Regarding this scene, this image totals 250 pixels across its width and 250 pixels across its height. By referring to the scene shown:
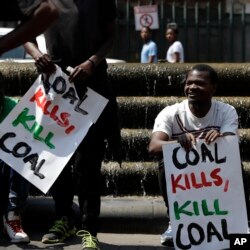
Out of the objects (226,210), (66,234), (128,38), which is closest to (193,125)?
(226,210)

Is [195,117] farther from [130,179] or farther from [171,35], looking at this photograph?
[171,35]

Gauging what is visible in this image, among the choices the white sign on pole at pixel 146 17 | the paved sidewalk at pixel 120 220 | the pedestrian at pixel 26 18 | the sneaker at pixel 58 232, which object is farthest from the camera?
the white sign on pole at pixel 146 17

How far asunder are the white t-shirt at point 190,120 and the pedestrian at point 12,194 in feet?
3.35

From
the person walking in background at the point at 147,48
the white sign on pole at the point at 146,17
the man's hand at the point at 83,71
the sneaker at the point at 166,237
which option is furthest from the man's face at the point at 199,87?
the white sign on pole at the point at 146,17

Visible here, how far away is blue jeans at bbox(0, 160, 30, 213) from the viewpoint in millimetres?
6102

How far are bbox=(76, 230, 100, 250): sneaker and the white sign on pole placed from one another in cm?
988

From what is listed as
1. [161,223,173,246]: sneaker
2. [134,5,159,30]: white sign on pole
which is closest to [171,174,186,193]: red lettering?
[161,223,173,246]: sneaker

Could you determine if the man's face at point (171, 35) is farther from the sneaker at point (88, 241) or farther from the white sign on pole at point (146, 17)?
the sneaker at point (88, 241)

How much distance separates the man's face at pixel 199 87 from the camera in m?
5.68

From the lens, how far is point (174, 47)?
14.5 metres

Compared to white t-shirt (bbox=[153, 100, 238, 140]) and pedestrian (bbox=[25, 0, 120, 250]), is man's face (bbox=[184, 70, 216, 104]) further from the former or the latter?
pedestrian (bbox=[25, 0, 120, 250])

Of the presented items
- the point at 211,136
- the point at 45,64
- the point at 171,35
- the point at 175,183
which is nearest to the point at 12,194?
the point at 45,64

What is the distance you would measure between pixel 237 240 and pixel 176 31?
9.83 meters

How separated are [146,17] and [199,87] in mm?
9856
